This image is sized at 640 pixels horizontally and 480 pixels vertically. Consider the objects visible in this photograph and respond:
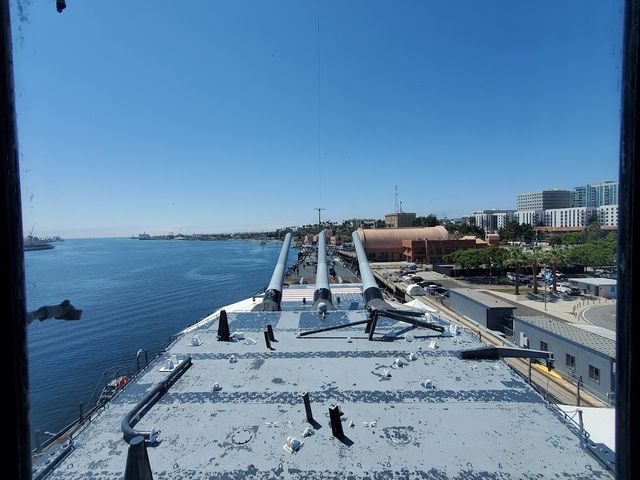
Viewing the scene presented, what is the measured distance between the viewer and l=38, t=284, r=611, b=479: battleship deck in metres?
3.73

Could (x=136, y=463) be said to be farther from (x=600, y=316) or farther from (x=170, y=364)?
(x=600, y=316)

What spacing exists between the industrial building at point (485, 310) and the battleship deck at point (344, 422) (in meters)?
13.7

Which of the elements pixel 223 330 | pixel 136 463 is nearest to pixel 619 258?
pixel 136 463

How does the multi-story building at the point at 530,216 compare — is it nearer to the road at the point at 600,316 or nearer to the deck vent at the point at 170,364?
the road at the point at 600,316

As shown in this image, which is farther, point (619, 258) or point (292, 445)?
point (292, 445)

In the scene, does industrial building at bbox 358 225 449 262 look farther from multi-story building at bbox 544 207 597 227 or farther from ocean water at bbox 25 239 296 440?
multi-story building at bbox 544 207 597 227

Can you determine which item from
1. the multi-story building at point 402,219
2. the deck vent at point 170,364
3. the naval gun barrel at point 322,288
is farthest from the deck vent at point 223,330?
the multi-story building at point 402,219

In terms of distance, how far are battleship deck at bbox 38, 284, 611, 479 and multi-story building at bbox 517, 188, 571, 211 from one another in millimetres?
67825

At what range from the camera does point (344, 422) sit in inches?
178

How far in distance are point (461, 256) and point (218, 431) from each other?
42.8 metres

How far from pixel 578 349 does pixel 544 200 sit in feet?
281

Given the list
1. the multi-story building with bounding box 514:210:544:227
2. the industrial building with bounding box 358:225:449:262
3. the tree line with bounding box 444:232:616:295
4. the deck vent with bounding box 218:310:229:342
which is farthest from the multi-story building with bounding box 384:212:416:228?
the deck vent with bounding box 218:310:229:342

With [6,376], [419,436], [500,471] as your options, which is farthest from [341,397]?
[6,376]

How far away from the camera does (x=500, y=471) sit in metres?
3.62
